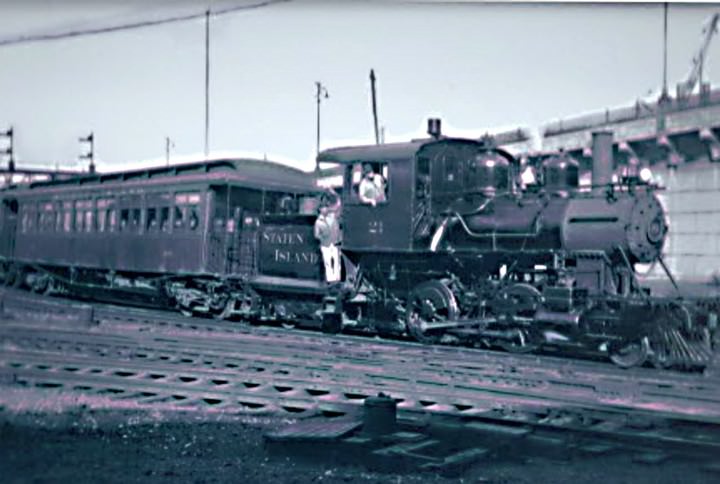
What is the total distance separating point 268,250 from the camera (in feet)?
42.6

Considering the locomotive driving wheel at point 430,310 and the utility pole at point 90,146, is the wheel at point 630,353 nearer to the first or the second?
the locomotive driving wheel at point 430,310

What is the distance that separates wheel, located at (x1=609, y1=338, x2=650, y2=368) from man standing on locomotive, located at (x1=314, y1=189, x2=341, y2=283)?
4316 mm

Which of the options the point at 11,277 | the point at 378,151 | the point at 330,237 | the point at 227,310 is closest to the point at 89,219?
the point at 11,277

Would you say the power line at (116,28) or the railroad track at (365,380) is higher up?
the power line at (116,28)

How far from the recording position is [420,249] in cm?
1019

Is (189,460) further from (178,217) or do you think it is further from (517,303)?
(178,217)

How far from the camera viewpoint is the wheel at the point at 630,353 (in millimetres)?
8502

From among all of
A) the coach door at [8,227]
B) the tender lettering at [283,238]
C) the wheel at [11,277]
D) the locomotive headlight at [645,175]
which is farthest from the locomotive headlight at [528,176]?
the wheel at [11,277]

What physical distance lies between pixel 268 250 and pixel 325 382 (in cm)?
545

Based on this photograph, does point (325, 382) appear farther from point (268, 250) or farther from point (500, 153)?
point (268, 250)

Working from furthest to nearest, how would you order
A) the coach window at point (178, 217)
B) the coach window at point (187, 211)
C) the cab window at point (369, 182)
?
the coach window at point (178, 217) → the coach window at point (187, 211) → the cab window at point (369, 182)

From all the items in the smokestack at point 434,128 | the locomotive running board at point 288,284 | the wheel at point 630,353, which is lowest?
the wheel at point 630,353

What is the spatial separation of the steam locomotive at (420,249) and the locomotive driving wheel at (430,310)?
0.02 m

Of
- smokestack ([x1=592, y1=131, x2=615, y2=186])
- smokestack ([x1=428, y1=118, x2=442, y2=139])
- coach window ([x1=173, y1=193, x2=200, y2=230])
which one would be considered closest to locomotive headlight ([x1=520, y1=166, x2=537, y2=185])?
smokestack ([x1=592, y1=131, x2=615, y2=186])
